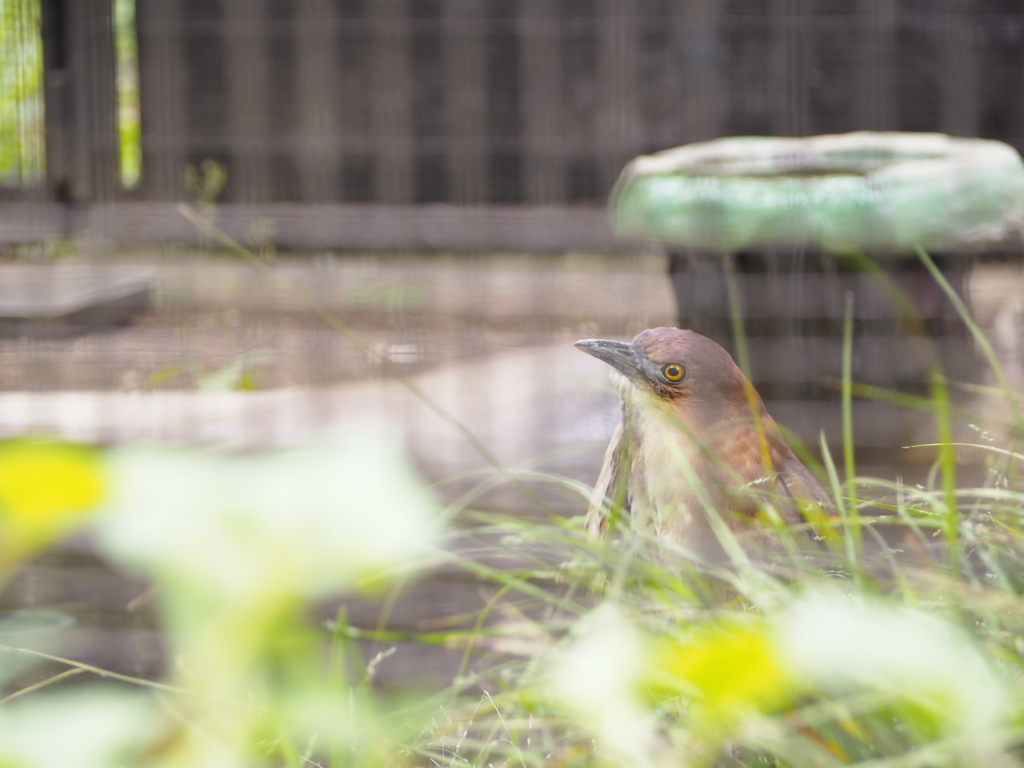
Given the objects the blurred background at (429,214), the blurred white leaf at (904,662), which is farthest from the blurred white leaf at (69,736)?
the blurred background at (429,214)

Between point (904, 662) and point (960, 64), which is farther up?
point (960, 64)

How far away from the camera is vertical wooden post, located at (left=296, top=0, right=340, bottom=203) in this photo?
1.34 meters

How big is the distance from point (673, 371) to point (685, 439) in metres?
0.05

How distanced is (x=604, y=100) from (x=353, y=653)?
137 centimetres

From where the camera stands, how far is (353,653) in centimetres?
34

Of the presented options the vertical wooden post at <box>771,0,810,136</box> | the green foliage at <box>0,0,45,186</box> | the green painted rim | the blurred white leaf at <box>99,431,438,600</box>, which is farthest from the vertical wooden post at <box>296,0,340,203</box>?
the blurred white leaf at <box>99,431,438,600</box>

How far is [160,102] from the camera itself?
1.37m

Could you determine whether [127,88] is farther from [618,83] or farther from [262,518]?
[262,518]

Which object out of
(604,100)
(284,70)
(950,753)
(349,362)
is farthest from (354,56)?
(950,753)

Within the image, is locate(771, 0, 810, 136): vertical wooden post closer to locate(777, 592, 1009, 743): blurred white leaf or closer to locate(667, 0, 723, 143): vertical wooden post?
locate(667, 0, 723, 143): vertical wooden post

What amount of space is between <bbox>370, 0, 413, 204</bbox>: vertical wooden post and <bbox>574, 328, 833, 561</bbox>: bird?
2.66ft

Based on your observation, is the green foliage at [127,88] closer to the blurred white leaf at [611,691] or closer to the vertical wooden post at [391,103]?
the vertical wooden post at [391,103]

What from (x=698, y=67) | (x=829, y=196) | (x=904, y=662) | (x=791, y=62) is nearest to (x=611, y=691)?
(x=904, y=662)

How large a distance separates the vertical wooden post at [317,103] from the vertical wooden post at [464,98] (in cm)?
21
